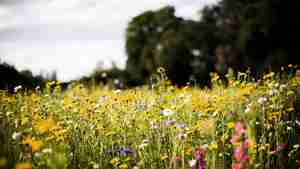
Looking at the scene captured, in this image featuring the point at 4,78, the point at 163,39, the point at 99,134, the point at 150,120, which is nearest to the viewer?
the point at 99,134

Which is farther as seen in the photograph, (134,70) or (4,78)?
(134,70)

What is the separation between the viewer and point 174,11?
1655 inches

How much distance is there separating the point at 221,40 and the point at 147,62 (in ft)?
26.6

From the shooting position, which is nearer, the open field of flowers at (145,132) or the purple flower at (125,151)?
the open field of flowers at (145,132)

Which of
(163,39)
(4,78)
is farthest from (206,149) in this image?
(163,39)

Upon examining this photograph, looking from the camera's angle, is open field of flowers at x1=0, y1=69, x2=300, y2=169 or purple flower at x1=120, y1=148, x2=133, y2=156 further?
purple flower at x1=120, y1=148, x2=133, y2=156

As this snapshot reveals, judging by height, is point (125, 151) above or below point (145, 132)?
below

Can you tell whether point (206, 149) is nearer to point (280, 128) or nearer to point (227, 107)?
point (227, 107)

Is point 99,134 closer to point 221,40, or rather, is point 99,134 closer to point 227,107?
point 227,107

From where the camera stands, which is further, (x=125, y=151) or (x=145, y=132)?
(x=145, y=132)

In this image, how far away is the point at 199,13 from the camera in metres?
34.7

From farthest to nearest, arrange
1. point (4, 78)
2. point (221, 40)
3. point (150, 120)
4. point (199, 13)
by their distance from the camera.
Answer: point (199, 13) < point (221, 40) < point (4, 78) < point (150, 120)

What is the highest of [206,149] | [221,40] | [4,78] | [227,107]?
[221,40]

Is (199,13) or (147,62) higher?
(199,13)
